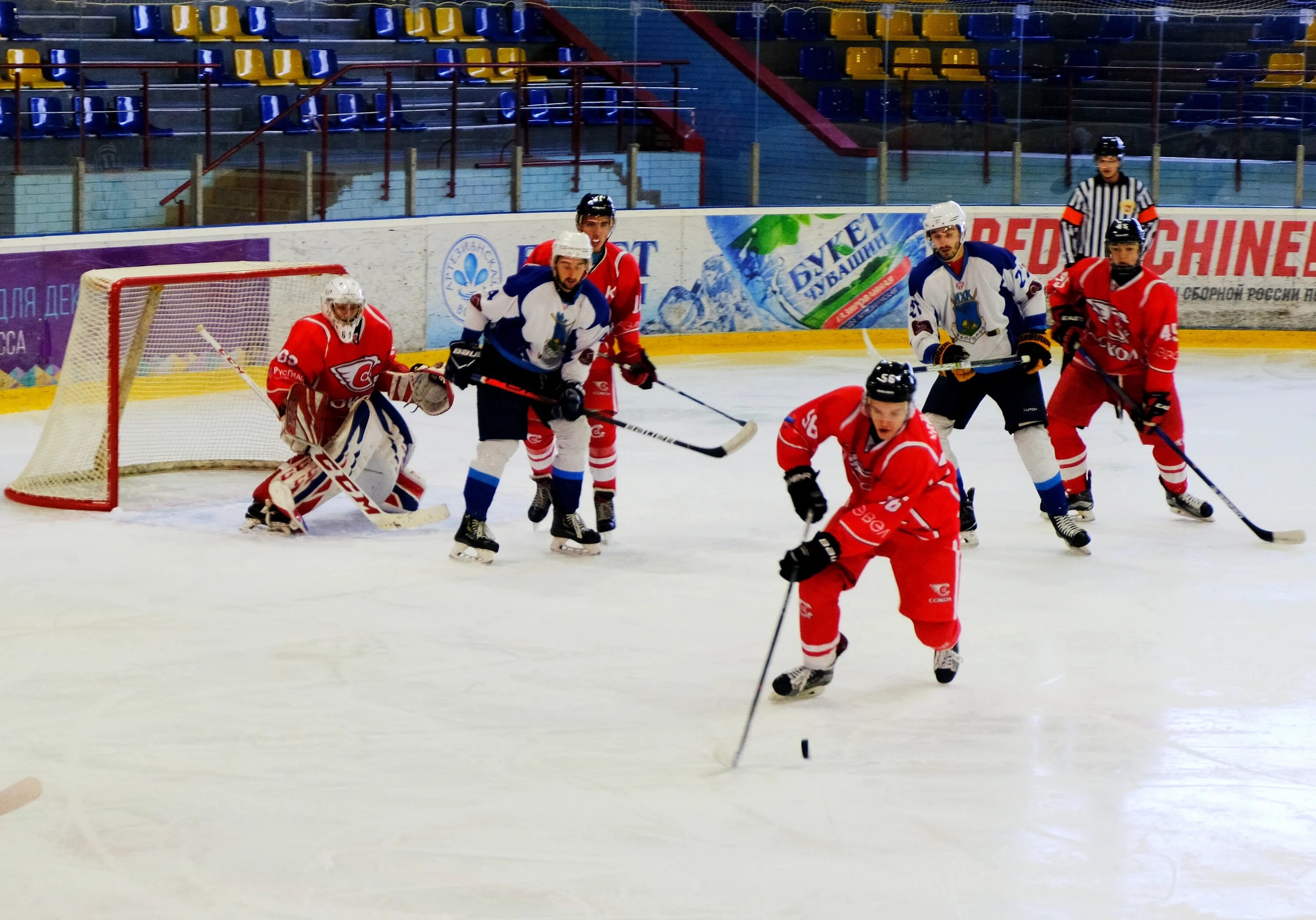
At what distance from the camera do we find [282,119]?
831 centimetres

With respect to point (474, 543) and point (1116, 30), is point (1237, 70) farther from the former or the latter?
point (474, 543)

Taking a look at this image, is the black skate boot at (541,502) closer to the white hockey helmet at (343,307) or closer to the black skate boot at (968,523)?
the white hockey helmet at (343,307)

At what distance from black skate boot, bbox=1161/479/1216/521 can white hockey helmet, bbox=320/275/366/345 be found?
9.03ft

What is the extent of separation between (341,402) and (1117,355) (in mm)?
2561

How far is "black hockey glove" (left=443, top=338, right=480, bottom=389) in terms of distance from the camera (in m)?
5.05

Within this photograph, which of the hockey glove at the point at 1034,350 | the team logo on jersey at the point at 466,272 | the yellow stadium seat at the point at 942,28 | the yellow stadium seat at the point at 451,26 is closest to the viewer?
the hockey glove at the point at 1034,350

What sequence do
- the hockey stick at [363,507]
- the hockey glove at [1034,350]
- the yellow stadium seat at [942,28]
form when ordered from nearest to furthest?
1. the hockey glove at [1034,350]
2. the hockey stick at [363,507]
3. the yellow stadium seat at [942,28]

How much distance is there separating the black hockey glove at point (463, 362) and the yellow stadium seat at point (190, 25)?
510cm

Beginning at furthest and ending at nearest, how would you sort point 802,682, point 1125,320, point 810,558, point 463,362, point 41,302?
point 41,302, point 1125,320, point 463,362, point 802,682, point 810,558

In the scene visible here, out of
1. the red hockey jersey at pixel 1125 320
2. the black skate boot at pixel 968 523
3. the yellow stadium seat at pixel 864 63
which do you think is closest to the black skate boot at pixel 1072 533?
the black skate boot at pixel 968 523

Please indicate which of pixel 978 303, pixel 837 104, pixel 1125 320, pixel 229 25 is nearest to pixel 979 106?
pixel 837 104

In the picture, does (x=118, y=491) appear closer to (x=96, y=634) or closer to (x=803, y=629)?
(x=96, y=634)

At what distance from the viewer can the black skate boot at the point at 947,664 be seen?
4.01 meters

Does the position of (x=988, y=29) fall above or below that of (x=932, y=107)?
above
